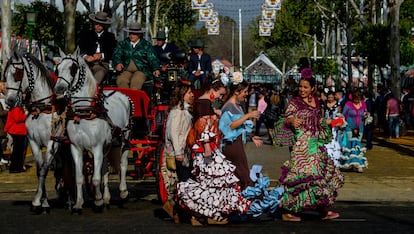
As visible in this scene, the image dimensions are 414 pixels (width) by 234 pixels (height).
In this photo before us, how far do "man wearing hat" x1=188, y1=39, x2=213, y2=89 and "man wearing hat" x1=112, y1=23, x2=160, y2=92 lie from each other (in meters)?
1.66

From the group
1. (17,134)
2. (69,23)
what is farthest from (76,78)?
(69,23)

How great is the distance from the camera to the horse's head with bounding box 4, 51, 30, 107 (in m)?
14.1

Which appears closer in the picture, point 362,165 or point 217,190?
point 217,190

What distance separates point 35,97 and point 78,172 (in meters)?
1.28

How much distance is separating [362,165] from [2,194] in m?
8.25

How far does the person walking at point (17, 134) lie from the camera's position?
73.4 ft

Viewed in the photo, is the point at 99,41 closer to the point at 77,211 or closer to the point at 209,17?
the point at 77,211

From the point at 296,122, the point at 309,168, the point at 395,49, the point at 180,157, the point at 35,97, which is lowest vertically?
the point at 309,168

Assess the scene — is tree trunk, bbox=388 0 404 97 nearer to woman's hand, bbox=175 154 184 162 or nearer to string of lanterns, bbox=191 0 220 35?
woman's hand, bbox=175 154 184 162

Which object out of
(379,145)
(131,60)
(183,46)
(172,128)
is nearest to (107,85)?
(131,60)

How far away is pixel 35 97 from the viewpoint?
1434cm

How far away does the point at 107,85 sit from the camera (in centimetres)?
1659

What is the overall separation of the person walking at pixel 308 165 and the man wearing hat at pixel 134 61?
4261 mm

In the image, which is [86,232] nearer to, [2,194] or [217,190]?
[217,190]
